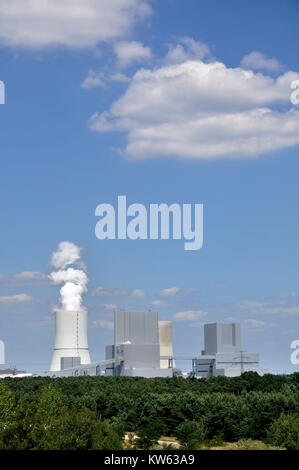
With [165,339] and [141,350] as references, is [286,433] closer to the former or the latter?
[141,350]

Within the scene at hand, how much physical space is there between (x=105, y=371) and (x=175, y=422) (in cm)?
7661

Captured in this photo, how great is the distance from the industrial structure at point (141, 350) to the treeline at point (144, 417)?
60.0 feet

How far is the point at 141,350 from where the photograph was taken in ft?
414

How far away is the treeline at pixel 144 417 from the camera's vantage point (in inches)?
1496

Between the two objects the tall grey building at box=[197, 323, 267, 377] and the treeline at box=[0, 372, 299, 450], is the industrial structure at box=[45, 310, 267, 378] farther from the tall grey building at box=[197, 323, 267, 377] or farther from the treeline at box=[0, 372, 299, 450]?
the treeline at box=[0, 372, 299, 450]

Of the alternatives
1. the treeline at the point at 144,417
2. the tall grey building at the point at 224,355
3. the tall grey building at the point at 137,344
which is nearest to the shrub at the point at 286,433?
the treeline at the point at 144,417

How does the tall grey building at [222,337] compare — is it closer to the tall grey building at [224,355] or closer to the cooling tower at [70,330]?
the tall grey building at [224,355]

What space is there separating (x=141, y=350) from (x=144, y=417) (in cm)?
6637

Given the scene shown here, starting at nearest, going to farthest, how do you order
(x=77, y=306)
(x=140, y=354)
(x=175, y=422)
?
(x=175, y=422)
(x=77, y=306)
(x=140, y=354)

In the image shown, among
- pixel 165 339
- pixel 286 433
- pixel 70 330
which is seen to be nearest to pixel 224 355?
pixel 165 339
